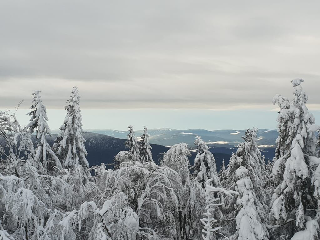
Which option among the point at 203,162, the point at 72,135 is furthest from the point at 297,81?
the point at 72,135

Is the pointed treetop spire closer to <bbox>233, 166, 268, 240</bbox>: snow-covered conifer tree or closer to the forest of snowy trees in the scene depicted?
the forest of snowy trees

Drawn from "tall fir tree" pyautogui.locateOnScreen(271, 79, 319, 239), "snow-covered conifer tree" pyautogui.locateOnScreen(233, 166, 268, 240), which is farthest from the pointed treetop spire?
"snow-covered conifer tree" pyautogui.locateOnScreen(233, 166, 268, 240)

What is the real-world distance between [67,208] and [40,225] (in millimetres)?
2932

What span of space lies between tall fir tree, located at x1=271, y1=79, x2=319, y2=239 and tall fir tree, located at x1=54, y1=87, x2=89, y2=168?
20.2 metres

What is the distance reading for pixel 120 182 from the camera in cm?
1348

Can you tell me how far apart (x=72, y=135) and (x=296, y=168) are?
2232 cm

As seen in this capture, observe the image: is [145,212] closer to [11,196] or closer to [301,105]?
[11,196]

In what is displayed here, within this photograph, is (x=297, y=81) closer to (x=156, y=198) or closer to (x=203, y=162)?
(x=156, y=198)

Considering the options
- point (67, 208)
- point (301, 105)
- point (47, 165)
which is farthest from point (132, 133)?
point (301, 105)

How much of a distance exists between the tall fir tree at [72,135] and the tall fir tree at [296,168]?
66.2 feet

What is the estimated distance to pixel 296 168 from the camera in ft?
44.9

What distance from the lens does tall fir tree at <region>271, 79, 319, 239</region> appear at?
13.8m

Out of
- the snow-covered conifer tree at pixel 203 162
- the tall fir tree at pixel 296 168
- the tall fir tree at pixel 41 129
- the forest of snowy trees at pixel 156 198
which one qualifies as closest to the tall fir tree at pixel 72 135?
the tall fir tree at pixel 41 129

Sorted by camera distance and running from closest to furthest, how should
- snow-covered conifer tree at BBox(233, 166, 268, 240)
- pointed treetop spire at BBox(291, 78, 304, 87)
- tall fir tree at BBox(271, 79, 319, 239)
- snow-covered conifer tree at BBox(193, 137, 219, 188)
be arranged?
tall fir tree at BBox(271, 79, 319, 239) < snow-covered conifer tree at BBox(233, 166, 268, 240) < pointed treetop spire at BBox(291, 78, 304, 87) < snow-covered conifer tree at BBox(193, 137, 219, 188)
